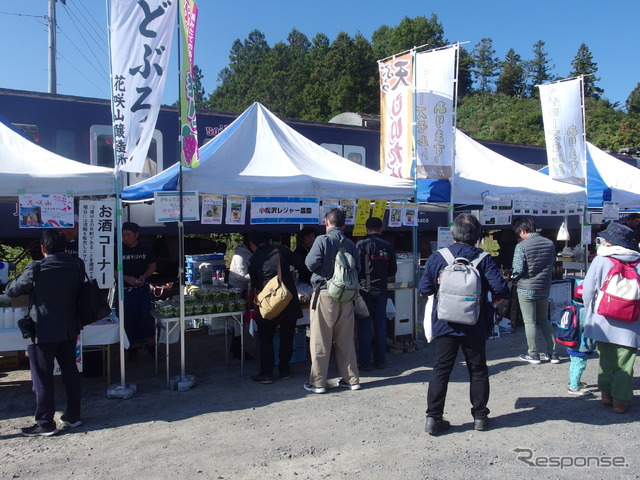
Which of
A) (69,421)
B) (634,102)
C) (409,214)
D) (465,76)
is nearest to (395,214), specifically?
(409,214)

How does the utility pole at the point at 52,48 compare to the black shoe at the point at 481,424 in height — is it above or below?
above

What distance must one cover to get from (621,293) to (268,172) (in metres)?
3.31

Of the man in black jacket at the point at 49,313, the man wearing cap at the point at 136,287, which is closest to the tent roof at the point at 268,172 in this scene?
the man wearing cap at the point at 136,287

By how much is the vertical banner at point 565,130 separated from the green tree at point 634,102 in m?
49.8

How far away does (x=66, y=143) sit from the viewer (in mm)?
7316

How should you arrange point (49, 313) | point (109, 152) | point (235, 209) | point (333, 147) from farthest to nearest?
1. point (333, 147)
2. point (109, 152)
3. point (235, 209)
4. point (49, 313)

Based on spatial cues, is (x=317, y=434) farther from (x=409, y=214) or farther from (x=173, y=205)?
(x=409, y=214)

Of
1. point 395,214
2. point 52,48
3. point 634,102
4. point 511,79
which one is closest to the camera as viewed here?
point 395,214

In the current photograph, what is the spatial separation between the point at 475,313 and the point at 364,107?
37.9m

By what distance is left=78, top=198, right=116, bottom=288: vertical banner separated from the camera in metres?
4.50

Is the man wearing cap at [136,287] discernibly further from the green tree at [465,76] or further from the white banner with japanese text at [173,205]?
the green tree at [465,76]

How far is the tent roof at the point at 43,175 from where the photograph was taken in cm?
420

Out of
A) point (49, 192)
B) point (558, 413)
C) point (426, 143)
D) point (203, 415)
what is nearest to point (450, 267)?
point (558, 413)

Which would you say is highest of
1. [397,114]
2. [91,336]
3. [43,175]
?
[397,114]
